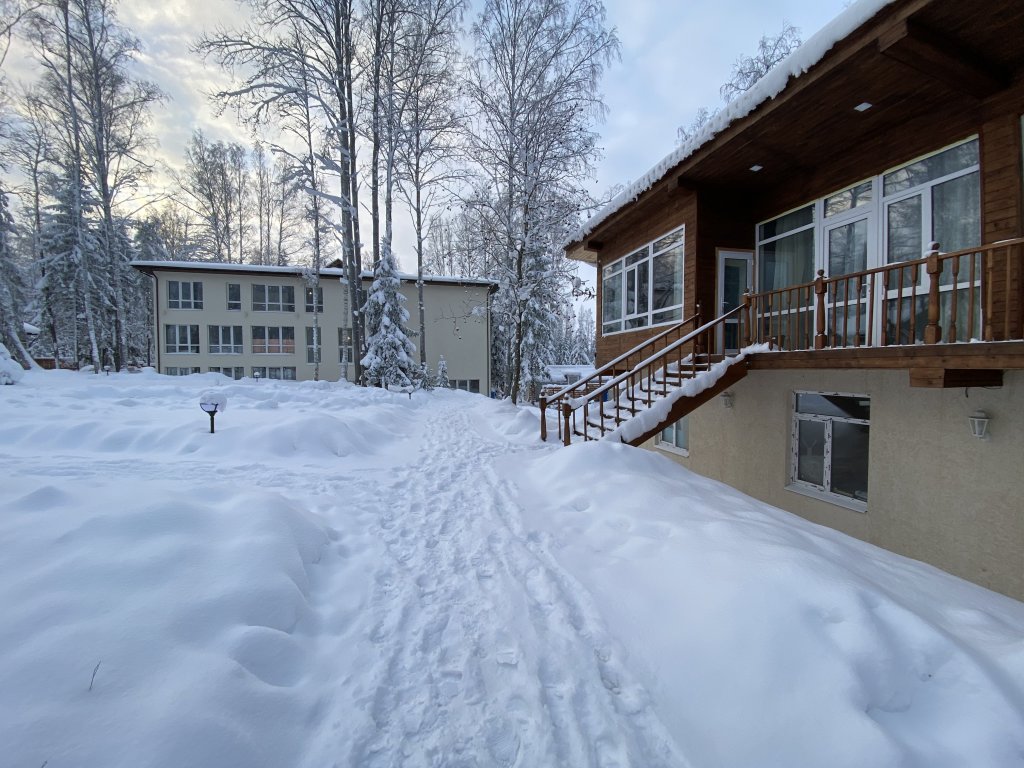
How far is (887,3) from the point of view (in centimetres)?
406

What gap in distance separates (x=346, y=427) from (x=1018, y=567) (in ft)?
28.8

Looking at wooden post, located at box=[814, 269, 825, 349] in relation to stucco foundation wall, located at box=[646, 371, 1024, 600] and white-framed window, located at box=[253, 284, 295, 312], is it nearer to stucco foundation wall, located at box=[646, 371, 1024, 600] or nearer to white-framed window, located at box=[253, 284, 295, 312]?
stucco foundation wall, located at box=[646, 371, 1024, 600]

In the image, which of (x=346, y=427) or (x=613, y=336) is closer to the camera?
(x=346, y=427)

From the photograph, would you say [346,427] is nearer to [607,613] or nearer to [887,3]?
[607,613]

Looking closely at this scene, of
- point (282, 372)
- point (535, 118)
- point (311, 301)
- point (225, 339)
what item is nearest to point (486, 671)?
point (535, 118)

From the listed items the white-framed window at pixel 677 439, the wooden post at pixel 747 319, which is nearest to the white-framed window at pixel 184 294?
the white-framed window at pixel 677 439

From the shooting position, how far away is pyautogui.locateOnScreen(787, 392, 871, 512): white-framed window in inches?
230

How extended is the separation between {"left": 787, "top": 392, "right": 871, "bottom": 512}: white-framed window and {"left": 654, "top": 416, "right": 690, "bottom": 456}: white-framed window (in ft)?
8.20

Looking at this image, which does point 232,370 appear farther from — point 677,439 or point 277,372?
point 677,439

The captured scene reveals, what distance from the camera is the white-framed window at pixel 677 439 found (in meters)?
9.17

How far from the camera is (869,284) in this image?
19.1 ft

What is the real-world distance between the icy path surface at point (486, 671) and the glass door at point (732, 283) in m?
6.12

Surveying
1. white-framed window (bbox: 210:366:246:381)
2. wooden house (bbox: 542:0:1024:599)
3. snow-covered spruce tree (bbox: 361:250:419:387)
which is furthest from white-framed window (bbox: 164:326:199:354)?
wooden house (bbox: 542:0:1024:599)

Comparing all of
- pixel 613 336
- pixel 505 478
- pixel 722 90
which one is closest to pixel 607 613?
pixel 505 478
